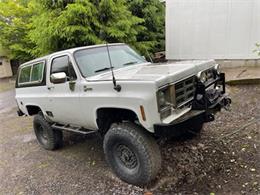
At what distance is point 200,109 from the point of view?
381 centimetres

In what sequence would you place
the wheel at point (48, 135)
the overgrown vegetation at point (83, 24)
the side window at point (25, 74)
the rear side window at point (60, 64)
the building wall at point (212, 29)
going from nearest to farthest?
the rear side window at point (60, 64), the wheel at point (48, 135), the side window at point (25, 74), the overgrown vegetation at point (83, 24), the building wall at point (212, 29)

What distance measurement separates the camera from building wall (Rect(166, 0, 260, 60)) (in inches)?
393

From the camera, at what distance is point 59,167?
5039 mm

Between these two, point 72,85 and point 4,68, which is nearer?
point 72,85

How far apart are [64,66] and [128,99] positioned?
5.83 ft

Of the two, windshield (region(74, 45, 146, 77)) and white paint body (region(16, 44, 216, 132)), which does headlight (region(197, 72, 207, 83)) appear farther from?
windshield (region(74, 45, 146, 77))

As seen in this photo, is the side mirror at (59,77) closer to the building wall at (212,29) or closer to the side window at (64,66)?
the side window at (64,66)

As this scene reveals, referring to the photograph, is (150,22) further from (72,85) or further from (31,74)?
(72,85)

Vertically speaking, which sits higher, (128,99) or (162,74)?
(162,74)

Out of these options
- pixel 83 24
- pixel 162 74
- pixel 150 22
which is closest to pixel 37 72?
pixel 162 74

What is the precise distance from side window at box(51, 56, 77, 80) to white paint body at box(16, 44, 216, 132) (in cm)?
9

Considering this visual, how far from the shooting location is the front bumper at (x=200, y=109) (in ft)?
11.4

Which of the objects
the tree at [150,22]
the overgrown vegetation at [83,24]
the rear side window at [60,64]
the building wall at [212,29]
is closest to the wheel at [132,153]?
the rear side window at [60,64]

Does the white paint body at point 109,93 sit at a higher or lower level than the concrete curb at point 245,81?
higher
